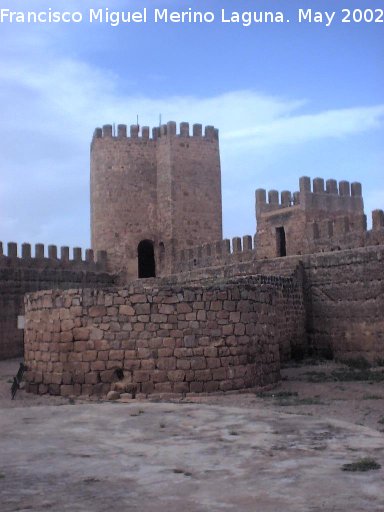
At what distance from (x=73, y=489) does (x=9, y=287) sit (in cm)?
1765

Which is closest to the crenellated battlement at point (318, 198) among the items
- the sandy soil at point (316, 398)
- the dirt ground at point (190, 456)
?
the sandy soil at point (316, 398)

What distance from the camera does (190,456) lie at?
4.99 m

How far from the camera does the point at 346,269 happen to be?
1505cm

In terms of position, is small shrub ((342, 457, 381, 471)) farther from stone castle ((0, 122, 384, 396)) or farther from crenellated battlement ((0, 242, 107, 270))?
crenellated battlement ((0, 242, 107, 270))

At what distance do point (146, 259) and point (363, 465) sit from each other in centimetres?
2272

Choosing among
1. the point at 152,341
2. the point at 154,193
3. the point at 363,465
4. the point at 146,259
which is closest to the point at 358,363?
the point at 152,341

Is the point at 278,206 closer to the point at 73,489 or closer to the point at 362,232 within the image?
the point at 362,232

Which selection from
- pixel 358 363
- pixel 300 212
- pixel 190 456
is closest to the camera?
pixel 190 456

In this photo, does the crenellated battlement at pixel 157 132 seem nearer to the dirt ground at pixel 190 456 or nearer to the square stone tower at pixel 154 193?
the square stone tower at pixel 154 193

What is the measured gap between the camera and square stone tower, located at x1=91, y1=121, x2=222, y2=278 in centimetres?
2516

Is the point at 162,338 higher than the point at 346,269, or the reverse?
the point at 346,269

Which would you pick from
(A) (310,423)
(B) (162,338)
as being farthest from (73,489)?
(B) (162,338)

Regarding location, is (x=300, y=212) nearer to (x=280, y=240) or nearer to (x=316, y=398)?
(x=280, y=240)

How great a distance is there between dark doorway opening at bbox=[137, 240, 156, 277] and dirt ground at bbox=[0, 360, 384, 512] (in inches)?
719
